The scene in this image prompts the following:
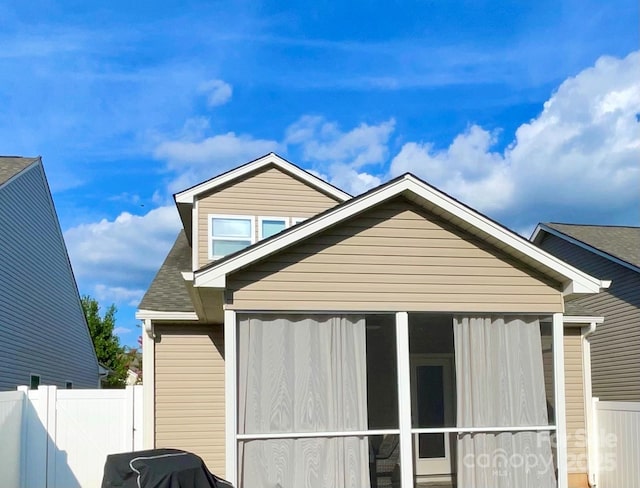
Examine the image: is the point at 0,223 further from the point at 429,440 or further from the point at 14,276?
the point at 429,440

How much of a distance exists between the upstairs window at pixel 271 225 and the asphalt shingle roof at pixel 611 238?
739 cm

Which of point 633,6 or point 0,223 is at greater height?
point 633,6

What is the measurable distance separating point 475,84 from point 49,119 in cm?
1036

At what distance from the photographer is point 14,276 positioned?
15.1 metres

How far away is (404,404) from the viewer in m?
7.71

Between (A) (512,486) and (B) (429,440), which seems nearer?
(A) (512,486)

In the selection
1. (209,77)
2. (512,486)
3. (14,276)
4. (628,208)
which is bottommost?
(512,486)

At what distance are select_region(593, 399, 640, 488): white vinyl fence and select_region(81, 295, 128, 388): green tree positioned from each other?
918 inches

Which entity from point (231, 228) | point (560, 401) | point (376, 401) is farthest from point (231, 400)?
point (231, 228)

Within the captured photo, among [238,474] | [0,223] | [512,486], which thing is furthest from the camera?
[0,223]

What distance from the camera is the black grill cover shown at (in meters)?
6.04

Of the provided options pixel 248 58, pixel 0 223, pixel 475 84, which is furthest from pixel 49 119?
pixel 475 84

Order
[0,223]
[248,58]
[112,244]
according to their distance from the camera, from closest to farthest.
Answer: [0,223] → [248,58] → [112,244]

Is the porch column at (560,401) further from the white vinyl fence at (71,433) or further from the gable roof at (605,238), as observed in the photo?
the gable roof at (605,238)
